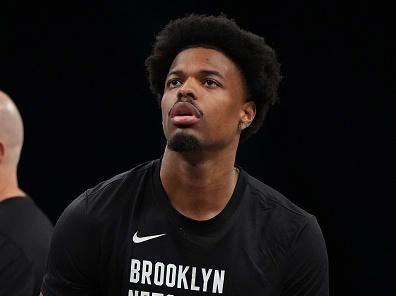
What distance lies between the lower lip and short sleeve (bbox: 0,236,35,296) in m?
0.78

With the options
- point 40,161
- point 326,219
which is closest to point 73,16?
point 40,161

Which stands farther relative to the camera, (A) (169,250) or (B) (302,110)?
(B) (302,110)

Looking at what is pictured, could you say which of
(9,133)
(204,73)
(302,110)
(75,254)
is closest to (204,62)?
(204,73)

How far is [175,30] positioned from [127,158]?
1.65 metres

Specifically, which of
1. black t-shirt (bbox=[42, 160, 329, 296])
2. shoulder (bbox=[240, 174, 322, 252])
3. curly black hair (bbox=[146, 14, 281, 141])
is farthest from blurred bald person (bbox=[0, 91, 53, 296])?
shoulder (bbox=[240, 174, 322, 252])

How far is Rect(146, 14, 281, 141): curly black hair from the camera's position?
1.73 metres

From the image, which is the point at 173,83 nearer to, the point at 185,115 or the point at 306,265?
the point at 185,115

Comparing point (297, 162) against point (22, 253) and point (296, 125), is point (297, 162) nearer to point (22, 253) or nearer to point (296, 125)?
point (296, 125)

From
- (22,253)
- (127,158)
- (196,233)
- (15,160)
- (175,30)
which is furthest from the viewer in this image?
(127,158)

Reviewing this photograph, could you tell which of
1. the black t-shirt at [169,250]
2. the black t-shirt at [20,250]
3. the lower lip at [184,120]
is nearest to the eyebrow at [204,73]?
the lower lip at [184,120]

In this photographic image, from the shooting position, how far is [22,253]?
7.02 ft

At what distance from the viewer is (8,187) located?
2.32 metres

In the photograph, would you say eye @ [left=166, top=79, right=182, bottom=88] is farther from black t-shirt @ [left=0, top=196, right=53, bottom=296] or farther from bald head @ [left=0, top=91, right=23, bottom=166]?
bald head @ [left=0, top=91, right=23, bottom=166]

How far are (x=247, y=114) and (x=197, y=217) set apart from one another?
0.28 metres
